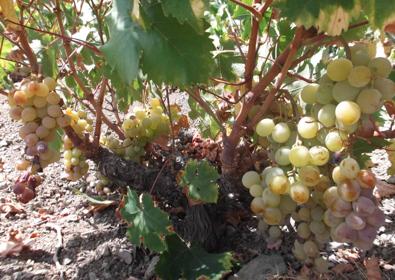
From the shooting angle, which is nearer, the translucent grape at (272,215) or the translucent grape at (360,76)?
the translucent grape at (360,76)

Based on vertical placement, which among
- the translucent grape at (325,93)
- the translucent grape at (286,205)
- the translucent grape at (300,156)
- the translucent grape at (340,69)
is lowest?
the translucent grape at (286,205)

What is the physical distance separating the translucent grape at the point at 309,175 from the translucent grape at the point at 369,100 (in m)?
0.15

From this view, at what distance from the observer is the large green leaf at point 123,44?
833mm

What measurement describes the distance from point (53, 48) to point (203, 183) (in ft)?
2.14

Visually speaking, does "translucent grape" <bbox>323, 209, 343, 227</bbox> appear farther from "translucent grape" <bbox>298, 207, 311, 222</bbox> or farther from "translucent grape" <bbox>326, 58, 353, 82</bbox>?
"translucent grape" <bbox>326, 58, 353, 82</bbox>

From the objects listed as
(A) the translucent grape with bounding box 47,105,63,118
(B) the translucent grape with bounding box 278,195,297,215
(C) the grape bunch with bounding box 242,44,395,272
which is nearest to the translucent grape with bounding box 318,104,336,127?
(C) the grape bunch with bounding box 242,44,395,272

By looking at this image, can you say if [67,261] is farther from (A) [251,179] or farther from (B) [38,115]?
(A) [251,179]

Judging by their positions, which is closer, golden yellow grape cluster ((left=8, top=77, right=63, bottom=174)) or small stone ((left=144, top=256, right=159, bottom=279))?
golden yellow grape cluster ((left=8, top=77, right=63, bottom=174))

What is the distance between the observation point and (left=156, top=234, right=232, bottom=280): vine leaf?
116cm

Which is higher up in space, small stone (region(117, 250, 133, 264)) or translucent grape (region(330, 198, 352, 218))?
small stone (region(117, 250, 133, 264))

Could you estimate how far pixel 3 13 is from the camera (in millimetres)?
1090

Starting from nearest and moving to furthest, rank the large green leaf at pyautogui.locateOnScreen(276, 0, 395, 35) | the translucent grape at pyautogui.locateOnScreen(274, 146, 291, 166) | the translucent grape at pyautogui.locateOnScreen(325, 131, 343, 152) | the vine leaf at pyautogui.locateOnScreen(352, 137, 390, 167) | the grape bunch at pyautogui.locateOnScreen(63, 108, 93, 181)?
the large green leaf at pyautogui.locateOnScreen(276, 0, 395, 35), the translucent grape at pyautogui.locateOnScreen(325, 131, 343, 152), the translucent grape at pyautogui.locateOnScreen(274, 146, 291, 166), the vine leaf at pyautogui.locateOnScreen(352, 137, 390, 167), the grape bunch at pyautogui.locateOnScreen(63, 108, 93, 181)

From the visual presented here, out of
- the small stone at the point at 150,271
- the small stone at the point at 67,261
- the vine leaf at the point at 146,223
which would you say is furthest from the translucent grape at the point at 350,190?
the small stone at the point at 67,261

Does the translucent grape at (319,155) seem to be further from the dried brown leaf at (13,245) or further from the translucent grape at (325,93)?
the dried brown leaf at (13,245)
